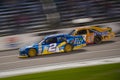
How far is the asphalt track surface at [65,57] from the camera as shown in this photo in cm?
1466

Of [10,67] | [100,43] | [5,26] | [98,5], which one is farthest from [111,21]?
[10,67]

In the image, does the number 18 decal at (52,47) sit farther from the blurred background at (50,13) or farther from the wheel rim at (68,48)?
the blurred background at (50,13)

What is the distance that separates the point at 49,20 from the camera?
867 inches

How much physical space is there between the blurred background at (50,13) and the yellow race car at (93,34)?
10.0 ft

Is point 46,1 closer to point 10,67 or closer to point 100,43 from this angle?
point 100,43

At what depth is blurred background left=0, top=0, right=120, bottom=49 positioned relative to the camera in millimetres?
21750

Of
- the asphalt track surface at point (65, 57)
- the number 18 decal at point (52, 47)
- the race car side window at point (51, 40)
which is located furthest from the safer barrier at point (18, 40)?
the number 18 decal at point (52, 47)

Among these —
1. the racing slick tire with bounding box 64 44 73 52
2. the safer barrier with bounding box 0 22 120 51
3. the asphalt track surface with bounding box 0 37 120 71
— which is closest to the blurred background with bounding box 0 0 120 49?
the safer barrier with bounding box 0 22 120 51

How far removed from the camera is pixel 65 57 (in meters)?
15.5

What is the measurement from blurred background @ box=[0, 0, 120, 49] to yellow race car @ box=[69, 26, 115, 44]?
3.06 meters

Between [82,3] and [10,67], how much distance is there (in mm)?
9520

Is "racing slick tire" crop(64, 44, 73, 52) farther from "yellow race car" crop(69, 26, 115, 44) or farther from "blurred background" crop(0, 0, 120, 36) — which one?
"blurred background" crop(0, 0, 120, 36)

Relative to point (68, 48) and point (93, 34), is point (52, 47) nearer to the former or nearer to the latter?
point (68, 48)

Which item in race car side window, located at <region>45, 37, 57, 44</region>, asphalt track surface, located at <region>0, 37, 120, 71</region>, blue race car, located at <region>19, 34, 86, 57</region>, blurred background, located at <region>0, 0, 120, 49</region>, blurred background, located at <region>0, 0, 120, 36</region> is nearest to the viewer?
asphalt track surface, located at <region>0, 37, 120, 71</region>
